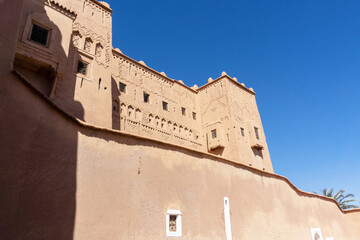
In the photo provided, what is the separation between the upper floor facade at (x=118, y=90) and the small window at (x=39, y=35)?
32 mm

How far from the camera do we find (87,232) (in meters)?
4.01

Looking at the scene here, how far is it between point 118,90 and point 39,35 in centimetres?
592

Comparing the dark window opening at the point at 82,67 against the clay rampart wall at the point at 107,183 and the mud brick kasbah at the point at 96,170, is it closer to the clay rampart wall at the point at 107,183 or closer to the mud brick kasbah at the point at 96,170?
the mud brick kasbah at the point at 96,170

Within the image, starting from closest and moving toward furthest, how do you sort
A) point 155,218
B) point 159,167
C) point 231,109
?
point 155,218
point 159,167
point 231,109

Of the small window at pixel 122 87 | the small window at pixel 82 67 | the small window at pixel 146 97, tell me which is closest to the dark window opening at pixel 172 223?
the small window at pixel 82 67

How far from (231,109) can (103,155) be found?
14.5 metres

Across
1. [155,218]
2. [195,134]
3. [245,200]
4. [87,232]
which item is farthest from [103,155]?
[195,134]

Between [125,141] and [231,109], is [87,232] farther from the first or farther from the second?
[231,109]

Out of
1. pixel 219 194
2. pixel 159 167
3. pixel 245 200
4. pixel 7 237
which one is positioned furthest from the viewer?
pixel 245 200

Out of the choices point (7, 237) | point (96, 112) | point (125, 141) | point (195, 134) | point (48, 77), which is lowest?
point (7, 237)

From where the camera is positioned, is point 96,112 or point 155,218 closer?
point 155,218

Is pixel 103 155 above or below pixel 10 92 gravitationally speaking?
below

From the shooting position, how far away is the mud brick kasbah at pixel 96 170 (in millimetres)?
3703

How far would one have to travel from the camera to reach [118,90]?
47.2 feet
